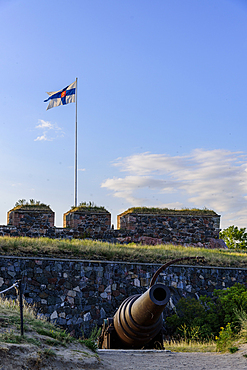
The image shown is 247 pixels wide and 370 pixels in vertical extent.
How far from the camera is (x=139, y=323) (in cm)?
623

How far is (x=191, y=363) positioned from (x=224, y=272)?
7.38 meters

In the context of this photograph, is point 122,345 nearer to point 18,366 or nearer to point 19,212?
point 18,366

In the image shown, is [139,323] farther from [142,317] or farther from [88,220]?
[88,220]

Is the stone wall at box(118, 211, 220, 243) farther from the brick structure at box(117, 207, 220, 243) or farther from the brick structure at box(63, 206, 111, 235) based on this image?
the brick structure at box(63, 206, 111, 235)

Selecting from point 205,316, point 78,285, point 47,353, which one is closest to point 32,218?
point 78,285

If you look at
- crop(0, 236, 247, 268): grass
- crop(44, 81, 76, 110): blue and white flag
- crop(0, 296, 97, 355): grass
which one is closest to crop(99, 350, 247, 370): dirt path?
crop(0, 296, 97, 355): grass

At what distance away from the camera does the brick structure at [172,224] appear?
17.0 meters

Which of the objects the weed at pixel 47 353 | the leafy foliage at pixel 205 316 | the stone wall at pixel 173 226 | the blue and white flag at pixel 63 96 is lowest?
the leafy foliage at pixel 205 316

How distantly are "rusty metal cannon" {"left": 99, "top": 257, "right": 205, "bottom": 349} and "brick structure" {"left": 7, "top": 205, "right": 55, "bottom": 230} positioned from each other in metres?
8.69

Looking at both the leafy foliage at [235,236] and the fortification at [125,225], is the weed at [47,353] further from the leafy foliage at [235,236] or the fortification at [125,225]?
the leafy foliage at [235,236]

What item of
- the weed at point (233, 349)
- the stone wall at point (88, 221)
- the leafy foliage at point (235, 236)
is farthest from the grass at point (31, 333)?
the leafy foliage at point (235, 236)

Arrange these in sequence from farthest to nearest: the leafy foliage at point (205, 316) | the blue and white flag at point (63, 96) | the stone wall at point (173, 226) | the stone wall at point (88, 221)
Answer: the blue and white flag at point (63, 96)
the stone wall at point (173, 226)
the stone wall at point (88, 221)
the leafy foliage at point (205, 316)

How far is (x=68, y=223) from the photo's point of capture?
16219 millimetres

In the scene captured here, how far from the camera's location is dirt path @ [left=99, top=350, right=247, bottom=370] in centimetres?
545
